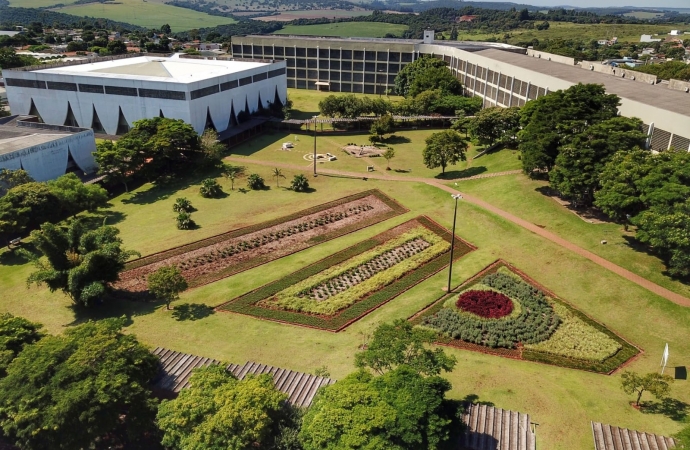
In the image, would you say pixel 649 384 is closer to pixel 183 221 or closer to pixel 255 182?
pixel 183 221

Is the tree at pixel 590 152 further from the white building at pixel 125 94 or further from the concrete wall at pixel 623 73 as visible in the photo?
the white building at pixel 125 94

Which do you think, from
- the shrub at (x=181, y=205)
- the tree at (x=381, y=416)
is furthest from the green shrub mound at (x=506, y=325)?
the shrub at (x=181, y=205)

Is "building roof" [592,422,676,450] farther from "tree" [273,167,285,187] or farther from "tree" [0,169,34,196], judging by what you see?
"tree" [0,169,34,196]

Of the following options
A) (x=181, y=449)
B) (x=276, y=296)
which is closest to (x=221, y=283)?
(x=276, y=296)

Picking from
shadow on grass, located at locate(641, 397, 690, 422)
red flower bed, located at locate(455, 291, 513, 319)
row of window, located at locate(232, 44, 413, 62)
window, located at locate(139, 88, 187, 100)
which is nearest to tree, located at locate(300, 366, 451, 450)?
shadow on grass, located at locate(641, 397, 690, 422)

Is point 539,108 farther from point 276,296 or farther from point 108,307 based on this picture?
point 108,307

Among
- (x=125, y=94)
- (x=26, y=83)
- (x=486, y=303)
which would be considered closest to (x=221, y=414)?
(x=486, y=303)
